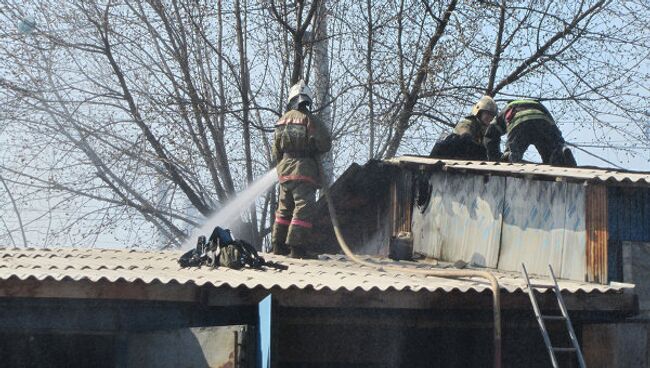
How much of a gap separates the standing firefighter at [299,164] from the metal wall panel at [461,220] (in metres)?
1.53

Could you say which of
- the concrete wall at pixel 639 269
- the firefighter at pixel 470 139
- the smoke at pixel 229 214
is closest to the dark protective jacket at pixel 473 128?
the firefighter at pixel 470 139

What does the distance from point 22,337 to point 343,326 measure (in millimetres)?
2644

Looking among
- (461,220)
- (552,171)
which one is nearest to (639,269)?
(552,171)

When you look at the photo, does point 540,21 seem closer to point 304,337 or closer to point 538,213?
point 538,213

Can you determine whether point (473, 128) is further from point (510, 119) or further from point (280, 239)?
point (280, 239)

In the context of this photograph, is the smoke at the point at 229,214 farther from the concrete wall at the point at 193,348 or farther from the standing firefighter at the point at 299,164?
the concrete wall at the point at 193,348

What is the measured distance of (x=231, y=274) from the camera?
28.1 ft

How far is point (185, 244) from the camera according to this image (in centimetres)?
1778

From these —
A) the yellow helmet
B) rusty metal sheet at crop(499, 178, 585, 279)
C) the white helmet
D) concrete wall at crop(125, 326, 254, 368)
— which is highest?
the yellow helmet

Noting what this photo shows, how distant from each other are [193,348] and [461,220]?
14.8 ft

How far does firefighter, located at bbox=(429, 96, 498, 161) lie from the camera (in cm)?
1205

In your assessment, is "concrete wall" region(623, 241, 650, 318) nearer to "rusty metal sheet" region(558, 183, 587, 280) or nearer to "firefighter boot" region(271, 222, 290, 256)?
"rusty metal sheet" region(558, 183, 587, 280)

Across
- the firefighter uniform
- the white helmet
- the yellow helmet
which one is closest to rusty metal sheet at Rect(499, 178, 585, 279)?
the firefighter uniform

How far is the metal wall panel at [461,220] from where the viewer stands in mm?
10617
